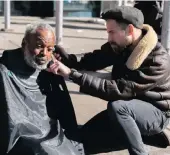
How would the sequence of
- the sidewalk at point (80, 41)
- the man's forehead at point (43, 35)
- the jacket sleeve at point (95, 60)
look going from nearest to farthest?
the man's forehead at point (43, 35)
the jacket sleeve at point (95, 60)
the sidewalk at point (80, 41)

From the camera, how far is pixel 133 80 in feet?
11.7

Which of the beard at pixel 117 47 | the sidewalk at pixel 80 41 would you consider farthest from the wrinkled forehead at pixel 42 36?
the sidewalk at pixel 80 41

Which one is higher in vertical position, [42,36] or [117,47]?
[42,36]

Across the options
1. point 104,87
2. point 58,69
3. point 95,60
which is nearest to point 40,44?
point 58,69

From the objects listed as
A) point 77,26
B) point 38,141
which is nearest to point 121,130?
point 38,141

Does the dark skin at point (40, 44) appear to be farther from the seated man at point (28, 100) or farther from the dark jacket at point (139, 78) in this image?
the dark jacket at point (139, 78)

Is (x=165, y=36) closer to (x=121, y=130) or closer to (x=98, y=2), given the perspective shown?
(x=121, y=130)

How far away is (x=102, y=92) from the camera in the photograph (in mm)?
3520

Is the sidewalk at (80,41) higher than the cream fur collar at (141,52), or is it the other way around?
the cream fur collar at (141,52)

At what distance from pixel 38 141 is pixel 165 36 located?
105 inches

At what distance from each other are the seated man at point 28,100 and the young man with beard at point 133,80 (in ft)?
0.62

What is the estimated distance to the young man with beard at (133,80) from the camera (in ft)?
11.6

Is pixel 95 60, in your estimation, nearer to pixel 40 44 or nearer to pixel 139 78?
pixel 139 78

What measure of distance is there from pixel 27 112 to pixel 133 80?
32.5 inches
